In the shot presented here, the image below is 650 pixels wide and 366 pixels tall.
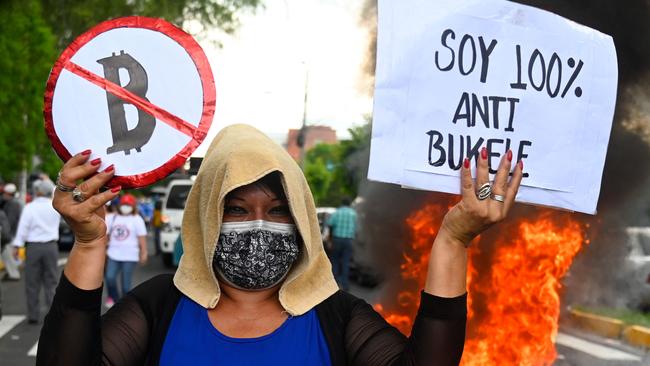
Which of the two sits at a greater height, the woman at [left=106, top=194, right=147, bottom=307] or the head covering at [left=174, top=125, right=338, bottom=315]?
the head covering at [left=174, top=125, right=338, bottom=315]

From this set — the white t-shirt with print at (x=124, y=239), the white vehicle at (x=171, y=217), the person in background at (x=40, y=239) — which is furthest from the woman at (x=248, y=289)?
the white vehicle at (x=171, y=217)

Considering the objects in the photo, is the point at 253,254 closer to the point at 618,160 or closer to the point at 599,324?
the point at 618,160

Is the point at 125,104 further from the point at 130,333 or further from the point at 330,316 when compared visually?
the point at 330,316

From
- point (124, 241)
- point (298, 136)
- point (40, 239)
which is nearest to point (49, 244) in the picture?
point (40, 239)

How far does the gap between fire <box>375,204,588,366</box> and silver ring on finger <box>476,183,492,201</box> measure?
3.30m

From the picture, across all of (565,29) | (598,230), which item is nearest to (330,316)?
(565,29)

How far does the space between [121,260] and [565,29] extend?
8.66 m

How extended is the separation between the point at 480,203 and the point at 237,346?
2.64 feet

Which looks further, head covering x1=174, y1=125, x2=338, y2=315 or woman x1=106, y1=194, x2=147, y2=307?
woman x1=106, y1=194, x2=147, y2=307

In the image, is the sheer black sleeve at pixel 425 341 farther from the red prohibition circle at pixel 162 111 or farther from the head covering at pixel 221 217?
the red prohibition circle at pixel 162 111

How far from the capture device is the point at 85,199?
2418mm

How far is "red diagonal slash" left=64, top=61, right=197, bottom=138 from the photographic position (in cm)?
263

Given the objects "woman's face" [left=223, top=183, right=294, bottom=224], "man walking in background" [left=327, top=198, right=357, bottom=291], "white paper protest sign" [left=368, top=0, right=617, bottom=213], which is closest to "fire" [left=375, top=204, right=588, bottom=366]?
"white paper protest sign" [left=368, top=0, right=617, bottom=213]

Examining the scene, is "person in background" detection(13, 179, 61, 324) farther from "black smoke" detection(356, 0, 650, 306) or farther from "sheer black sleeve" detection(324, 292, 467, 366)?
"sheer black sleeve" detection(324, 292, 467, 366)
